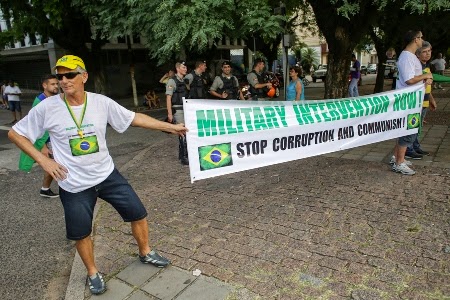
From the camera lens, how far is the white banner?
3.88 metres

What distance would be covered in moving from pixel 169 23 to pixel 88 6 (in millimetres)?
5879

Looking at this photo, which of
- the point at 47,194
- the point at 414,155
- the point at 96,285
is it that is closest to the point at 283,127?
the point at 96,285

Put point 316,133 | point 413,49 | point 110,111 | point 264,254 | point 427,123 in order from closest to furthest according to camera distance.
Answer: point 110,111, point 264,254, point 316,133, point 413,49, point 427,123

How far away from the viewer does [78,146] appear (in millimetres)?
2826

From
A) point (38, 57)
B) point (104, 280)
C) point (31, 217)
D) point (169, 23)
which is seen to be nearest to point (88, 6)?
point (169, 23)

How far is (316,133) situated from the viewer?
4824mm

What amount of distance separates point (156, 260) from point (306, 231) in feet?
5.16

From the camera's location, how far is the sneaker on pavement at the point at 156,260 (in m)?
3.36

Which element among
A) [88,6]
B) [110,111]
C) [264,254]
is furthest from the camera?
[88,6]

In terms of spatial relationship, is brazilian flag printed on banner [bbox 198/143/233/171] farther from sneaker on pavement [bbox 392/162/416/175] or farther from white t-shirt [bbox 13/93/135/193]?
sneaker on pavement [bbox 392/162/416/175]

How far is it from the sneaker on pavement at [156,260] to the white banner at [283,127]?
2.84ft

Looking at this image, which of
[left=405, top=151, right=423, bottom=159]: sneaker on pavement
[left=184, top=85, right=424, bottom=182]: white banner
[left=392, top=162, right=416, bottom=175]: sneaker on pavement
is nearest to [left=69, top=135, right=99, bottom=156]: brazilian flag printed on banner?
[left=184, top=85, right=424, bottom=182]: white banner

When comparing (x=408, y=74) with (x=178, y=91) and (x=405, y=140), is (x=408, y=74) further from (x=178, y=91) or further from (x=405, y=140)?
(x=178, y=91)

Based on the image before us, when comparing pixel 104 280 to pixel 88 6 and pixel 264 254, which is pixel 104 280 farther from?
pixel 88 6
